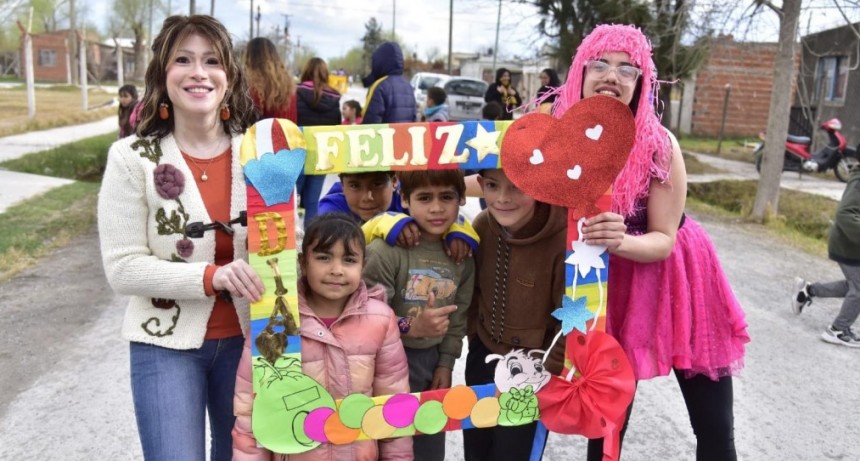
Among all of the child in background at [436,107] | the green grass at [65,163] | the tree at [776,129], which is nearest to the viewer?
the tree at [776,129]

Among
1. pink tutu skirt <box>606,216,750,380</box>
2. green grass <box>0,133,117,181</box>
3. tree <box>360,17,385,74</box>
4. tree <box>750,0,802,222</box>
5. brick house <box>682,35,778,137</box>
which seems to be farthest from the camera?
tree <box>360,17,385,74</box>

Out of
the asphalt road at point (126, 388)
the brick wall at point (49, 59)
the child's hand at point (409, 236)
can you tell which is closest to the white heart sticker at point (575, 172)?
the child's hand at point (409, 236)

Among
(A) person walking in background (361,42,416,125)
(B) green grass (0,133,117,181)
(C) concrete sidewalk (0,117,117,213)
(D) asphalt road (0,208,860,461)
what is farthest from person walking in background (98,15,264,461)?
(B) green grass (0,133,117,181)

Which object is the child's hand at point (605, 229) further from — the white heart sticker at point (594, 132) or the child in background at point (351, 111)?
the child in background at point (351, 111)

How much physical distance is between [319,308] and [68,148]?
1417 cm

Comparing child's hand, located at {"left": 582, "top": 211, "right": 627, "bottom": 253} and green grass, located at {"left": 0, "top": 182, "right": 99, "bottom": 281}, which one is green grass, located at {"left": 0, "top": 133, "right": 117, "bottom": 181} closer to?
green grass, located at {"left": 0, "top": 182, "right": 99, "bottom": 281}

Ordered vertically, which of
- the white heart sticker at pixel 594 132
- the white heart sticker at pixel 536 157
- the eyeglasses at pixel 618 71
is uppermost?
the eyeglasses at pixel 618 71

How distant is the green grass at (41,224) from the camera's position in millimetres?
6333

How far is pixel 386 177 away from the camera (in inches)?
112

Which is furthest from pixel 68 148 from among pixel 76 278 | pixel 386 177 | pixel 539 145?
pixel 539 145

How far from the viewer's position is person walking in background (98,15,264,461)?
190cm

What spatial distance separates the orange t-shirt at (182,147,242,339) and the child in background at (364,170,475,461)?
52 centimetres

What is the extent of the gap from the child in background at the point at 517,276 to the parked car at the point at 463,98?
17868 mm

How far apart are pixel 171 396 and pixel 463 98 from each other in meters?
19.4
